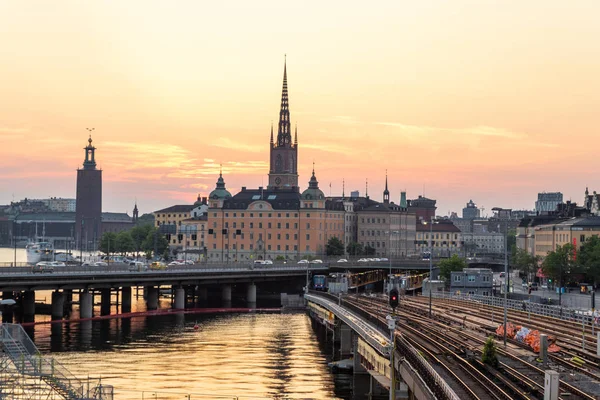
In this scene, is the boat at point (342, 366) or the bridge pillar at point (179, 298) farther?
the bridge pillar at point (179, 298)

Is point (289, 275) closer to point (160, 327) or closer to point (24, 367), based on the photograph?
point (160, 327)

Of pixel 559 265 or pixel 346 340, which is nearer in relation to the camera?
pixel 346 340

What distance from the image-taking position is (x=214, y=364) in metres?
89.2

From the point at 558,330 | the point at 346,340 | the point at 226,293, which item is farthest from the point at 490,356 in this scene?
the point at 226,293

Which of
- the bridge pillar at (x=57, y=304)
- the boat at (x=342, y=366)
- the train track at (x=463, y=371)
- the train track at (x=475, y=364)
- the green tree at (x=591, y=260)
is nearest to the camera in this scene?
the train track at (x=463, y=371)

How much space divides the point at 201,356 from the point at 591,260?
70309 mm

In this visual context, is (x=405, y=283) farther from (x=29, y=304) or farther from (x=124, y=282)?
(x=29, y=304)

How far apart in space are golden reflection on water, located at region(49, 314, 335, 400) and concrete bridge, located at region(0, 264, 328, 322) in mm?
14269

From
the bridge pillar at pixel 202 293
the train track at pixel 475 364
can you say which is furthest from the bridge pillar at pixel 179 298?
the train track at pixel 475 364

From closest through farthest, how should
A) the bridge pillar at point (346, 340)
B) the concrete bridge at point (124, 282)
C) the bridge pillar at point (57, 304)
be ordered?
the bridge pillar at point (346, 340), the concrete bridge at point (124, 282), the bridge pillar at point (57, 304)

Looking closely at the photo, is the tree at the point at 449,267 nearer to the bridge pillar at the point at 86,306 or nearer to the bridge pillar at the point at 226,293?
the bridge pillar at the point at 226,293

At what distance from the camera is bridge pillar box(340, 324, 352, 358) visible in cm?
9600

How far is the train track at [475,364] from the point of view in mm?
48156

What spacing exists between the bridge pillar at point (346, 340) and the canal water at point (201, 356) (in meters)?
1.49
